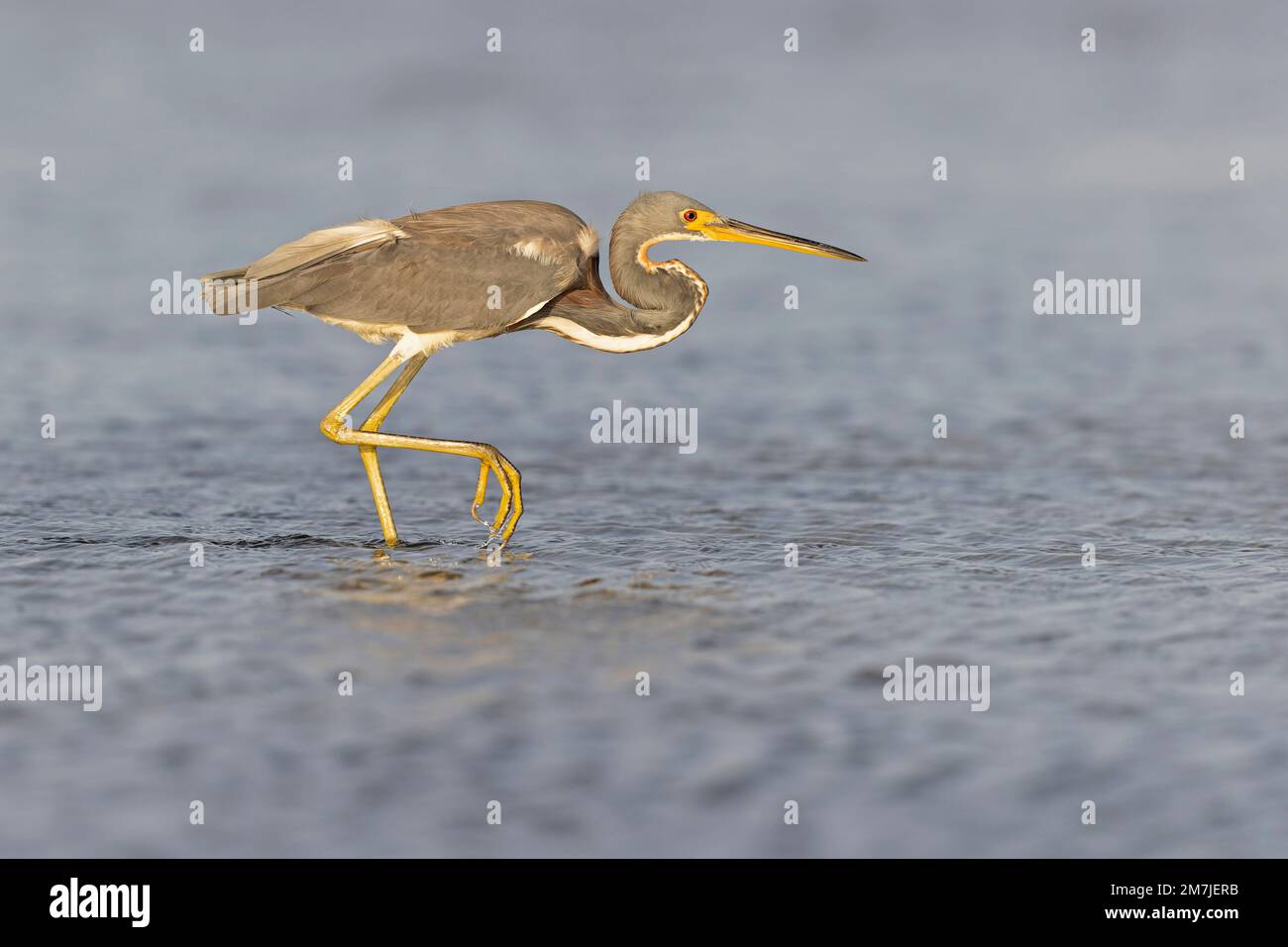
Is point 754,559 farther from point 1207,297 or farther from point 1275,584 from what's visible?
point 1207,297

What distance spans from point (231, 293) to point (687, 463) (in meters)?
3.69

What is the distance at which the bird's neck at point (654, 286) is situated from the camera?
32.3 ft

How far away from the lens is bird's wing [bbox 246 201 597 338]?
959 cm

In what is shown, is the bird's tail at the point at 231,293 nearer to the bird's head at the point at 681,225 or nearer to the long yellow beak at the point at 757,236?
the bird's head at the point at 681,225

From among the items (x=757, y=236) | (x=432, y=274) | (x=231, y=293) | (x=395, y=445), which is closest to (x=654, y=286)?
(x=757, y=236)

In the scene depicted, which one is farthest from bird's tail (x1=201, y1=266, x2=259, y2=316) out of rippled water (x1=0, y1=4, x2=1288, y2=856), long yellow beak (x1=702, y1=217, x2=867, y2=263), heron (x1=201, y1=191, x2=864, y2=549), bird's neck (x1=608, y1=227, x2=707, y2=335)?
long yellow beak (x1=702, y1=217, x2=867, y2=263)

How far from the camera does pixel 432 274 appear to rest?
9.60m

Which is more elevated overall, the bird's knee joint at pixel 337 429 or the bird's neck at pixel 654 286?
the bird's neck at pixel 654 286

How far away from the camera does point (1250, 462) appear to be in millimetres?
11734

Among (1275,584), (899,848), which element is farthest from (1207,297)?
(899,848)

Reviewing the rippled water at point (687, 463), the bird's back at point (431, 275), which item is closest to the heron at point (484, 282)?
the bird's back at point (431, 275)

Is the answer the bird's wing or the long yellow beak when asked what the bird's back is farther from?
the long yellow beak

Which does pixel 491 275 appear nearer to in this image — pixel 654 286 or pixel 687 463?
pixel 654 286

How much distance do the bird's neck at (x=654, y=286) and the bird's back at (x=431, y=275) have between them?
30 centimetres
